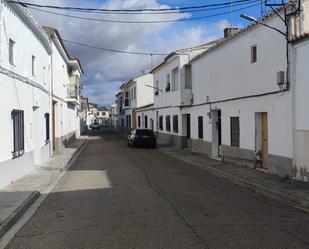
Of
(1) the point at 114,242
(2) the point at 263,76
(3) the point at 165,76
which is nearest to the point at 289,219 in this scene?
(1) the point at 114,242

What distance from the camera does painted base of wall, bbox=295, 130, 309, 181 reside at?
13.2 m

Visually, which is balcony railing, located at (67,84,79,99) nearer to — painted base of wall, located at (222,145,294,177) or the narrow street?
painted base of wall, located at (222,145,294,177)

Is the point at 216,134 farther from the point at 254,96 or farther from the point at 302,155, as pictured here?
the point at 302,155

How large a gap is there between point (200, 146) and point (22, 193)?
15349mm

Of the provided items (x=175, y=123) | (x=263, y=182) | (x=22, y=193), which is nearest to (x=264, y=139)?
(x=263, y=182)

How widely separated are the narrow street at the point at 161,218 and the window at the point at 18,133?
5.80 ft

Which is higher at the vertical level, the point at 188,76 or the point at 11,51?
the point at 188,76

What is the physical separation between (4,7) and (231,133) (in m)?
11.0

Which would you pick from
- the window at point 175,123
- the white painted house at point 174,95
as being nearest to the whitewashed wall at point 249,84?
the white painted house at point 174,95

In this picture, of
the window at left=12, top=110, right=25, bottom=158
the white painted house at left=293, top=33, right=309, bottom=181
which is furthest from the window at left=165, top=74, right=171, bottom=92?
the white painted house at left=293, top=33, right=309, bottom=181

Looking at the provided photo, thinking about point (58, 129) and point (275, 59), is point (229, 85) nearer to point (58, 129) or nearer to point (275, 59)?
point (275, 59)

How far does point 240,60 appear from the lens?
62.3ft

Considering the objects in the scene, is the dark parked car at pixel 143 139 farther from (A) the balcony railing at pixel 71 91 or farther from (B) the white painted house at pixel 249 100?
(B) the white painted house at pixel 249 100

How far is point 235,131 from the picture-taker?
65.7ft
